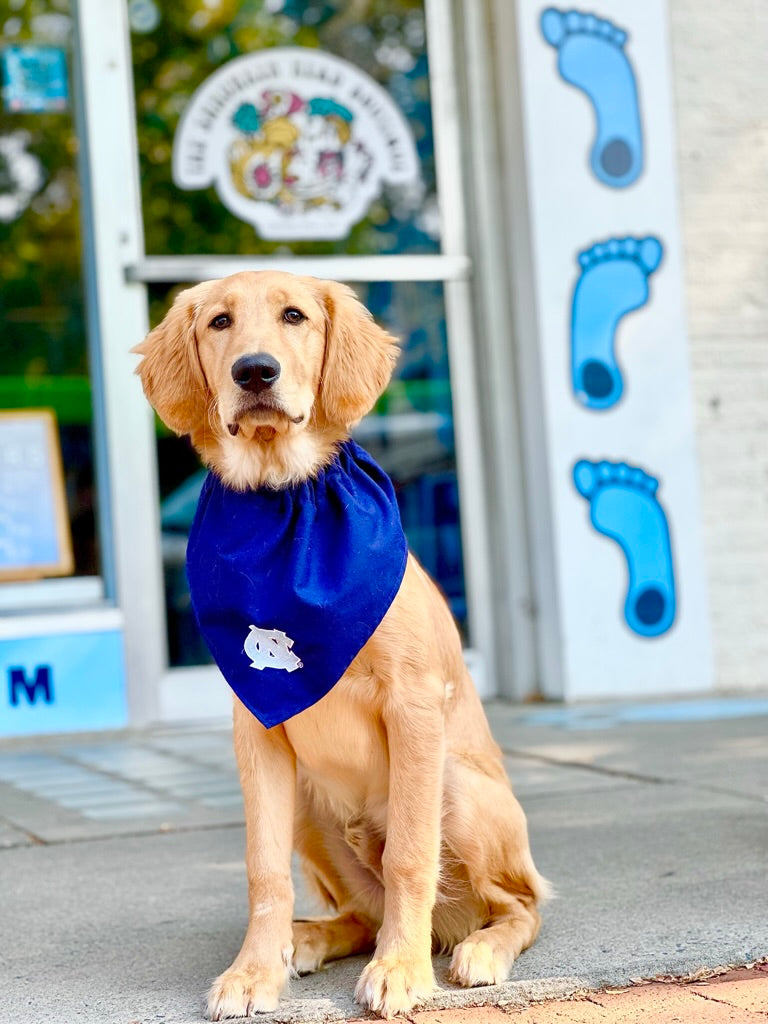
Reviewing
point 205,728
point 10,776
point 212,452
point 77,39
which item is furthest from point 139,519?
point 212,452

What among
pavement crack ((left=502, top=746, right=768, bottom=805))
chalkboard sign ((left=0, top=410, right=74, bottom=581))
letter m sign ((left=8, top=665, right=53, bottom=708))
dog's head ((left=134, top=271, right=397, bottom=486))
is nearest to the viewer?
dog's head ((left=134, top=271, right=397, bottom=486))

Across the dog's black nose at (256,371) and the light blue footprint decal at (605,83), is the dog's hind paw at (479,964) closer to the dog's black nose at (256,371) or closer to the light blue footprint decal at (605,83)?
the dog's black nose at (256,371)

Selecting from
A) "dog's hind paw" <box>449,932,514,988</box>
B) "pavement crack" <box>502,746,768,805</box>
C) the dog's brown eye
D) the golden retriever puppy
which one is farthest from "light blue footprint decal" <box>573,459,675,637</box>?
"dog's hind paw" <box>449,932,514,988</box>

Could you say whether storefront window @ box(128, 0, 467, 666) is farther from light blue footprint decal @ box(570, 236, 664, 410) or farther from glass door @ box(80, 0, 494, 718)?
light blue footprint decal @ box(570, 236, 664, 410)

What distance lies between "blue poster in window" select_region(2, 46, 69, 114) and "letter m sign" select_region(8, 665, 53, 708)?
10.3ft

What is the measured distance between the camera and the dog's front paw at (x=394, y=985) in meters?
2.72

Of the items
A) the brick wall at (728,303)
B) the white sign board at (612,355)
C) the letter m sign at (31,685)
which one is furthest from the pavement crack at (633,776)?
the letter m sign at (31,685)

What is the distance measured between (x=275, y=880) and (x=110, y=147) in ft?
17.4

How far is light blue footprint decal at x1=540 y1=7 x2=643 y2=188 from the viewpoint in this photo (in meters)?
7.52

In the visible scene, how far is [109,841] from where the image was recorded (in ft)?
15.2

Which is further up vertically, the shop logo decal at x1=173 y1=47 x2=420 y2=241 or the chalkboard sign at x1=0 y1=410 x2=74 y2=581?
the shop logo decal at x1=173 y1=47 x2=420 y2=241

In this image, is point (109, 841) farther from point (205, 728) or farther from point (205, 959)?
point (205, 728)

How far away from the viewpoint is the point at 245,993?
2.75m

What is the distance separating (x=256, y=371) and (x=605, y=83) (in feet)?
17.3
